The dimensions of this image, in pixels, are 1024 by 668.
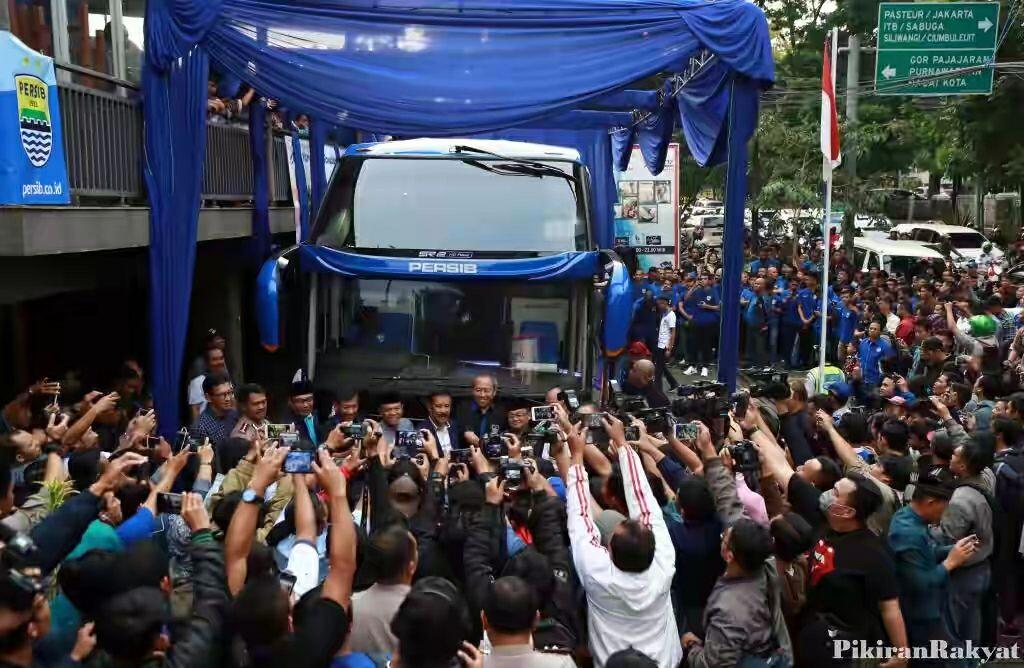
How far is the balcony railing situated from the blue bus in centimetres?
133

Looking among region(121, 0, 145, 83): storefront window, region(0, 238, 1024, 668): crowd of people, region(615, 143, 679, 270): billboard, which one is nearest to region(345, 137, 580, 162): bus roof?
region(121, 0, 145, 83): storefront window

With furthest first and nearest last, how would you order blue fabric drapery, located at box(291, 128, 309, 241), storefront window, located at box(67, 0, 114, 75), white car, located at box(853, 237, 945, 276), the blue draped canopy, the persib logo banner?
white car, located at box(853, 237, 945, 276) → blue fabric drapery, located at box(291, 128, 309, 241) → storefront window, located at box(67, 0, 114, 75) → the blue draped canopy → the persib logo banner

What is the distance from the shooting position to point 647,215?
21453 mm

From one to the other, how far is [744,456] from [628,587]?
1343mm

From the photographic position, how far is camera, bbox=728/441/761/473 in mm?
5363

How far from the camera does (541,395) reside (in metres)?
8.97

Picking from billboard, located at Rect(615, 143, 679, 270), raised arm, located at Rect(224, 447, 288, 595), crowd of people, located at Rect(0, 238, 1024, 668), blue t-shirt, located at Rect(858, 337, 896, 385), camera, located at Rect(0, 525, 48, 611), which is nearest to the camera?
camera, located at Rect(0, 525, 48, 611)

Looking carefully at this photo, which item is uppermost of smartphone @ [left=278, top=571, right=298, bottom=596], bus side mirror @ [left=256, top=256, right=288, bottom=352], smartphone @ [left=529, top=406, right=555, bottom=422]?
bus side mirror @ [left=256, top=256, right=288, bottom=352]

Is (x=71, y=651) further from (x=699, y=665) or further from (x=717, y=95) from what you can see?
(x=717, y=95)

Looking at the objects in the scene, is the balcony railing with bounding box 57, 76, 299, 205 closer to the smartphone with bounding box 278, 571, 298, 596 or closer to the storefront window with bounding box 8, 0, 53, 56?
the storefront window with bounding box 8, 0, 53, 56

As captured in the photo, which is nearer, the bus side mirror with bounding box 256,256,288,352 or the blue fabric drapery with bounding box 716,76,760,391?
the bus side mirror with bounding box 256,256,288,352

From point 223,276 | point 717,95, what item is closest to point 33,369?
point 223,276

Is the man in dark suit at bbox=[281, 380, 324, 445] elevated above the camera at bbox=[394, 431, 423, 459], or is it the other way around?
the camera at bbox=[394, 431, 423, 459]

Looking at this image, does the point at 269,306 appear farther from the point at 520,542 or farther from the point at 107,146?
the point at 520,542
